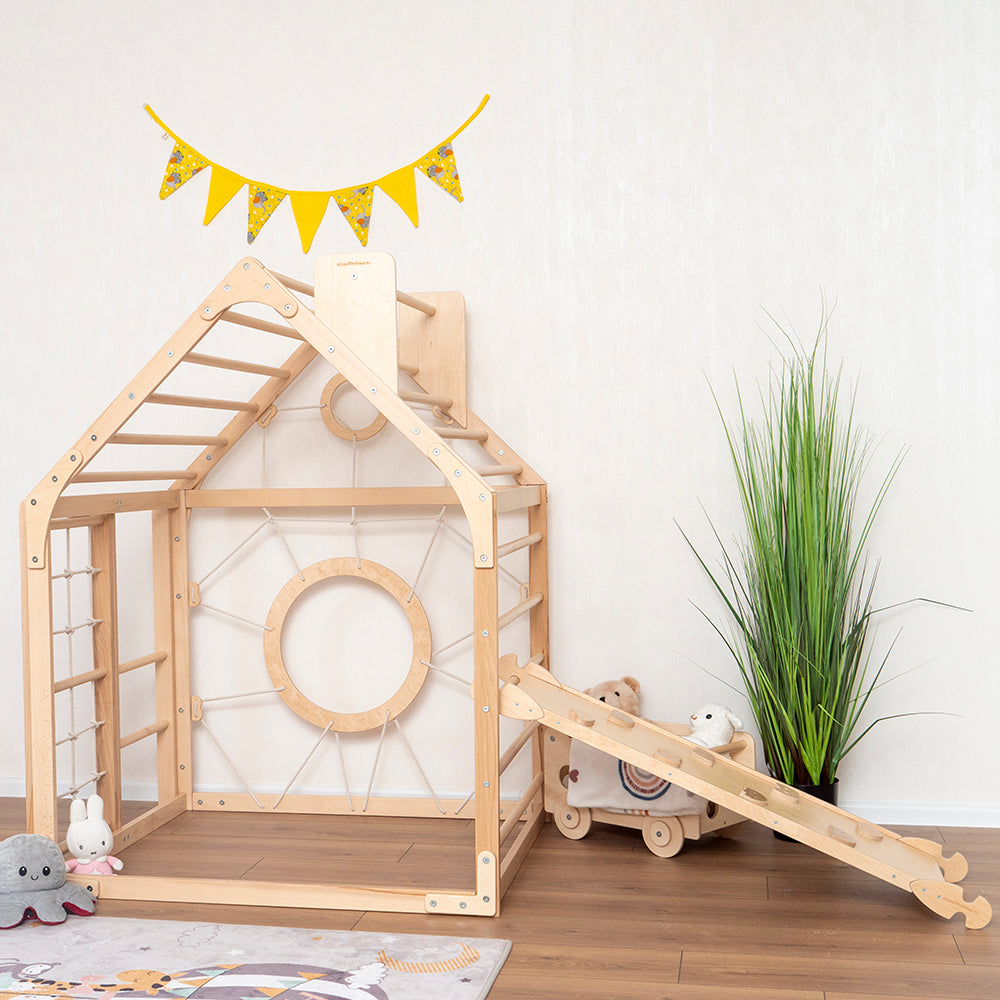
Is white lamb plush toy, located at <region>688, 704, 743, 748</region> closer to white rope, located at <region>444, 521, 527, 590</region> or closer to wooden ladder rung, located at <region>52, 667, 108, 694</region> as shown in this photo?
white rope, located at <region>444, 521, 527, 590</region>

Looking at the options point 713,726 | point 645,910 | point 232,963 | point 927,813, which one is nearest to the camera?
point 232,963

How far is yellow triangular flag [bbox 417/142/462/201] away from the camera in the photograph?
318 centimetres

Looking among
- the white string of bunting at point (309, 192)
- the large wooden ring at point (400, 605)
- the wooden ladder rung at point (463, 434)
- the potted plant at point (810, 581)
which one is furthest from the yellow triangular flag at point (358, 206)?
the potted plant at point (810, 581)

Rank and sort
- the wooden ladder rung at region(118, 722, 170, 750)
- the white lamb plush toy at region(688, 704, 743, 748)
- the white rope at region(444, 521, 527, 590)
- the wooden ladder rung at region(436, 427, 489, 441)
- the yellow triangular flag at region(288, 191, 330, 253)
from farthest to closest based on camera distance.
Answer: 1. the yellow triangular flag at region(288, 191, 330, 253)
2. the white rope at region(444, 521, 527, 590)
3. the wooden ladder rung at region(118, 722, 170, 750)
4. the white lamb plush toy at region(688, 704, 743, 748)
5. the wooden ladder rung at region(436, 427, 489, 441)

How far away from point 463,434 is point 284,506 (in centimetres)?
61

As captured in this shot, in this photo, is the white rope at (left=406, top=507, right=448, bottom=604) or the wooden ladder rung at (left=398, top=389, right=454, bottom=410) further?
the white rope at (left=406, top=507, right=448, bottom=604)

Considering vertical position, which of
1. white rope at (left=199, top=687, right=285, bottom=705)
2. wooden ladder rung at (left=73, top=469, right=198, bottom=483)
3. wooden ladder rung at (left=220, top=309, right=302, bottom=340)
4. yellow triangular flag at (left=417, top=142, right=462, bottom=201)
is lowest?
white rope at (left=199, top=687, right=285, bottom=705)

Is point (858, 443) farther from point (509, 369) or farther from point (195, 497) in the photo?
point (195, 497)

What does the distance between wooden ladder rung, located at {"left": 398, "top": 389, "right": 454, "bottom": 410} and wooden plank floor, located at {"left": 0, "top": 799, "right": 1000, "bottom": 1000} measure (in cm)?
113

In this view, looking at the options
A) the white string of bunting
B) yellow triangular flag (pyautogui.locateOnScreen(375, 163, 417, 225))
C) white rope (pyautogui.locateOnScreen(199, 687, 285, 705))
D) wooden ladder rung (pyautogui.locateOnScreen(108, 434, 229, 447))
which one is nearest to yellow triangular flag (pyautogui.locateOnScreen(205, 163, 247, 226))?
the white string of bunting

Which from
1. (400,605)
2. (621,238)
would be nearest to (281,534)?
(400,605)

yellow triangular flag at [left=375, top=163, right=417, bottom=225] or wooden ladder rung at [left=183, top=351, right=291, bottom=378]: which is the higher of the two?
yellow triangular flag at [left=375, top=163, right=417, bottom=225]

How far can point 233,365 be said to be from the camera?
2.86 m

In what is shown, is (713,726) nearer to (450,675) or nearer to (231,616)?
(450,675)
